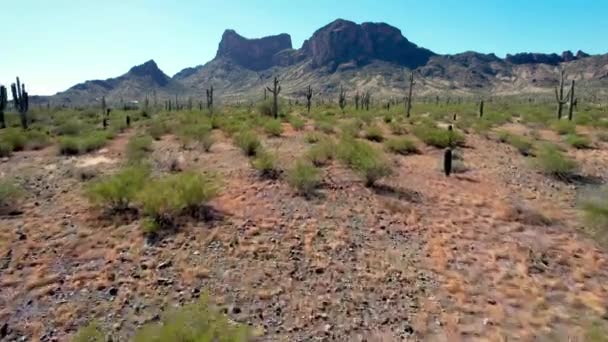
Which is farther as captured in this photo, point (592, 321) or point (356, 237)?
point (356, 237)

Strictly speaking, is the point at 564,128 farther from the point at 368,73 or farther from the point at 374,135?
the point at 368,73

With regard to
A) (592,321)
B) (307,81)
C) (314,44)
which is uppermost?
(314,44)

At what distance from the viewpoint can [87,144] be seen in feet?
63.3

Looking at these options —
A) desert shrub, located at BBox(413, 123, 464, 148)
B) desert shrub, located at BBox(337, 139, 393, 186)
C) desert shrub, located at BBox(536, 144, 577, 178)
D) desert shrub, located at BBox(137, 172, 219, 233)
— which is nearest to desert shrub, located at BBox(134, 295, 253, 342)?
desert shrub, located at BBox(137, 172, 219, 233)

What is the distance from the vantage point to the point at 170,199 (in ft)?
30.3

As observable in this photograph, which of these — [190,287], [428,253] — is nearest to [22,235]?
[190,287]

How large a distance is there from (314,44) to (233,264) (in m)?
172

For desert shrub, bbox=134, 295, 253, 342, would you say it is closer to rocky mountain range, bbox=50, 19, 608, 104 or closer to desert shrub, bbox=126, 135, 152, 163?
desert shrub, bbox=126, 135, 152, 163

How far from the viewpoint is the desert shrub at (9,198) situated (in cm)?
1028

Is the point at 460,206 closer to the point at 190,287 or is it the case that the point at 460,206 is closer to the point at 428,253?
the point at 428,253

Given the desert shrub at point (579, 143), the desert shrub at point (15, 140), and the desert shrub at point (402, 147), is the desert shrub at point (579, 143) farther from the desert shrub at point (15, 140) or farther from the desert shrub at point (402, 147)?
the desert shrub at point (15, 140)

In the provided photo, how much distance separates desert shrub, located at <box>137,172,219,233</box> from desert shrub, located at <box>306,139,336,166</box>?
4.81 m

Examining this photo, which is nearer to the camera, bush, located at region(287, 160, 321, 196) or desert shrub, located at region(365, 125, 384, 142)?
bush, located at region(287, 160, 321, 196)

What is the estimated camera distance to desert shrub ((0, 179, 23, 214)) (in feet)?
33.7
